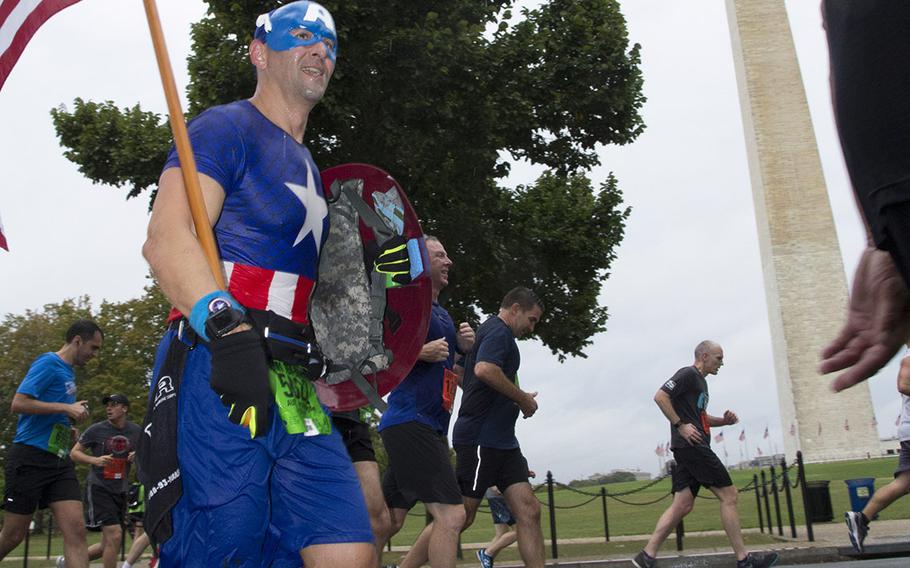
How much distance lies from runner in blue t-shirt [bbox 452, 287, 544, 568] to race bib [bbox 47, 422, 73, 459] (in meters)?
3.12

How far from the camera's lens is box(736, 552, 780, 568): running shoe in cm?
958

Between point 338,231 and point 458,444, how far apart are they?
190 inches

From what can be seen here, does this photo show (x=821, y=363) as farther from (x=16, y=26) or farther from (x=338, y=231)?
(x=16, y=26)

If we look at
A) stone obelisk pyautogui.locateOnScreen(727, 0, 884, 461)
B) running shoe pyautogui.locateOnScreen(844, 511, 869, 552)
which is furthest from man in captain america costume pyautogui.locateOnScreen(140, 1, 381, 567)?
stone obelisk pyautogui.locateOnScreen(727, 0, 884, 461)

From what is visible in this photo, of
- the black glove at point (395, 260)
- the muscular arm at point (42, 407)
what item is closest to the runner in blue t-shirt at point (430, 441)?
the muscular arm at point (42, 407)

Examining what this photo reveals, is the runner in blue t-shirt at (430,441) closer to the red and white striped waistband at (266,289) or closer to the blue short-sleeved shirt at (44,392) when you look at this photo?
the blue short-sleeved shirt at (44,392)

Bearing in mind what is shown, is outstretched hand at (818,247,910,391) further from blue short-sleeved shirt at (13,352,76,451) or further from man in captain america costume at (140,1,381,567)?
blue short-sleeved shirt at (13,352,76,451)

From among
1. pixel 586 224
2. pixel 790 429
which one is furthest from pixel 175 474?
pixel 790 429

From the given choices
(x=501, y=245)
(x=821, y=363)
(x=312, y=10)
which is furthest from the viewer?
(x=501, y=245)

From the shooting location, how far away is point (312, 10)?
350 centimetres

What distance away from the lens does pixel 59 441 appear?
8414 millimetres

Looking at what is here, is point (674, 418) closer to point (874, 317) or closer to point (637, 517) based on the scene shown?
point (874, 317)

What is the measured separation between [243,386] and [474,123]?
14226 millimetres

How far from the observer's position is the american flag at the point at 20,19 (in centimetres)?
367
